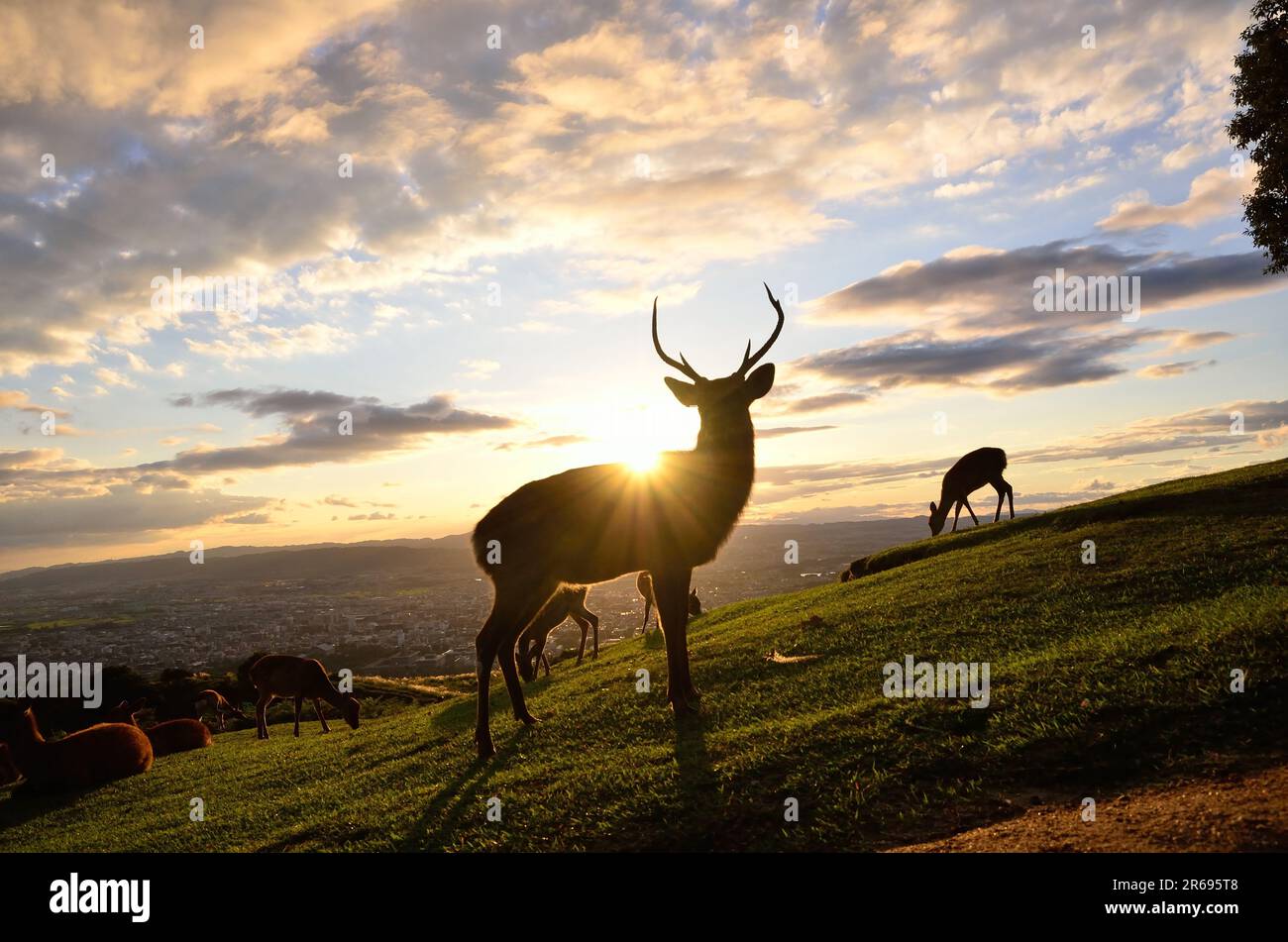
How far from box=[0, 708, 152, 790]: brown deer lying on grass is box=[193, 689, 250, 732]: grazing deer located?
8.64m

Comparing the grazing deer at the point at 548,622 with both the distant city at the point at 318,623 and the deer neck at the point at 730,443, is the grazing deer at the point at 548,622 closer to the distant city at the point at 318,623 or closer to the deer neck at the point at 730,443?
the distant city at the point at 318,623

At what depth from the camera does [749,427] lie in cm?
985

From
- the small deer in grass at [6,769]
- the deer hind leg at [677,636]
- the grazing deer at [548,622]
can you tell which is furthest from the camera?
the grazing deer at [548,622]

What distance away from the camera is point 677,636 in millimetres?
8461

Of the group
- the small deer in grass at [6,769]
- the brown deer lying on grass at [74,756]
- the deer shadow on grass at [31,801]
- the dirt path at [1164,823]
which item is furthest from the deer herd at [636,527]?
the small deer in grass at [6,769]

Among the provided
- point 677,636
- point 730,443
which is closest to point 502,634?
point 677,636

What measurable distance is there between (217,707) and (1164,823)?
2601cm

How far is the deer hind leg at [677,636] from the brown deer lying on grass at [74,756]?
12207mm

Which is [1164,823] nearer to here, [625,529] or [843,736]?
[843,736]

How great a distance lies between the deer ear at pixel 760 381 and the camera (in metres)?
9.69
